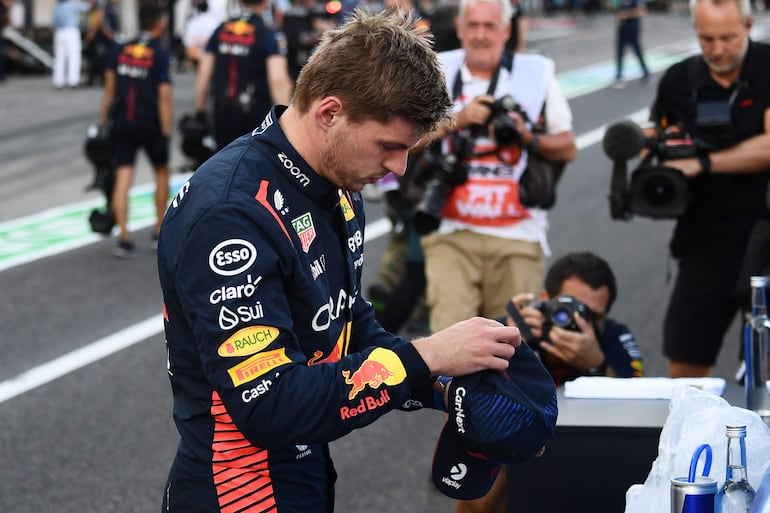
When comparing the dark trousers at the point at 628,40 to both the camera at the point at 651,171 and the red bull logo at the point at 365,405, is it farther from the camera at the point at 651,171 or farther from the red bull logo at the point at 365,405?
the red bull logo at the point at 365,405

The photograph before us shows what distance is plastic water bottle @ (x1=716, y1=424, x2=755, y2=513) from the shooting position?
2.82m

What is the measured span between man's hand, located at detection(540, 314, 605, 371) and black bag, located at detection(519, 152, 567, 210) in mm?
1267

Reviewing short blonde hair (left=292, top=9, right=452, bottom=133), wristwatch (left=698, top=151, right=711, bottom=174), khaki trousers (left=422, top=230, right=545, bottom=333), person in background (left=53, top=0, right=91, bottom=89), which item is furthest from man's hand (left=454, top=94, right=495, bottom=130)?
person in background (left=53, top=0, right=91, bottom=89)

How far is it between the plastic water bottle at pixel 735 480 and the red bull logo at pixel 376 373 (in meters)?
0.77

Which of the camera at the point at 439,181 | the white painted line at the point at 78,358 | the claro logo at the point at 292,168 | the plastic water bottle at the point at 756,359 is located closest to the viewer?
the claro logo at the point at 292,168

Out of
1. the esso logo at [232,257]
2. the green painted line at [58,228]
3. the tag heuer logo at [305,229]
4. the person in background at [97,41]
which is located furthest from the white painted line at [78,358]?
the person in background at [97,41]

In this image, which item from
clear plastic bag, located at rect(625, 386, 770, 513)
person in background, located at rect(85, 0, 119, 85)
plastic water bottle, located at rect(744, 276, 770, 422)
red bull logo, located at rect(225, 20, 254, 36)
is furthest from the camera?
person in background, located at rect(85, 0, 119, 85)

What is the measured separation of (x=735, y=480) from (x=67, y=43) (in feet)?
69.4

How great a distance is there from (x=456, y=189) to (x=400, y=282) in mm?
1601

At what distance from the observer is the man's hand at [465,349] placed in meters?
2.68

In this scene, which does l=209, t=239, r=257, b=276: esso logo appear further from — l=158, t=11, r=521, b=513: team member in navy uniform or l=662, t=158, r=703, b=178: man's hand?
l=662, t=158, r=703, b=178: man's hand

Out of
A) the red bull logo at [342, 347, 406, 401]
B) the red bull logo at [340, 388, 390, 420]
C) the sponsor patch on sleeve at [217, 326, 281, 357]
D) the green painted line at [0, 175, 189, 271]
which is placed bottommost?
the green painted line at [0, 175, 189, 271]

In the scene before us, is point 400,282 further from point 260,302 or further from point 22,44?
point 22,44

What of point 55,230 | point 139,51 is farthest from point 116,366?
point 55,230
